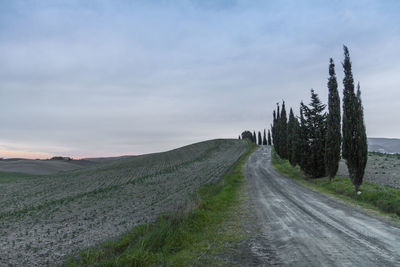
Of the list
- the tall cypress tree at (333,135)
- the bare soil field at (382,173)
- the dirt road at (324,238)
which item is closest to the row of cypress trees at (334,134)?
the tall cypress tree at (333,135)

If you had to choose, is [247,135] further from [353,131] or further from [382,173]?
[353,131]

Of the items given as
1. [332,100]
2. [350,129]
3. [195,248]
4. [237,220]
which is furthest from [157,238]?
[332,100]

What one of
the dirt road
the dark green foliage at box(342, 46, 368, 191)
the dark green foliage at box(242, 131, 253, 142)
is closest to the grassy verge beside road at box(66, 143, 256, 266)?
the dirt road

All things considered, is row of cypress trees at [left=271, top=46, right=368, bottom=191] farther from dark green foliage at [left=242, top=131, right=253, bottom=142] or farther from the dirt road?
dark green foliage at [left=242, top=131, right=253, bottom=142]

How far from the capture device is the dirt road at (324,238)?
613cm

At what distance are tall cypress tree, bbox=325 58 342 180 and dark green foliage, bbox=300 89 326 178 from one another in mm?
3724

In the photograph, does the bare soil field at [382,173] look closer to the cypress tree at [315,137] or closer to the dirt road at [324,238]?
the cypress tree at [315,137]

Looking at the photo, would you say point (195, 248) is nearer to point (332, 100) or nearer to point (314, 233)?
point (314, 233)

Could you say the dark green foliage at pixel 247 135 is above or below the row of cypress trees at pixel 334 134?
above

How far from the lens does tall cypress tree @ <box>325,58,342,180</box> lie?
2324 cm

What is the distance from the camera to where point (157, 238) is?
26.0ft

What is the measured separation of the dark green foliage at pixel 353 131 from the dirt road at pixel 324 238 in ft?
20.3

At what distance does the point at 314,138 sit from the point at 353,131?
9657mm

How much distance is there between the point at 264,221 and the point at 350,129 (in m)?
13.1
